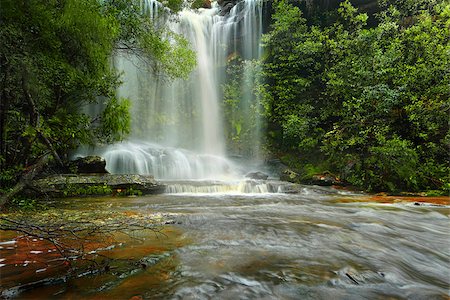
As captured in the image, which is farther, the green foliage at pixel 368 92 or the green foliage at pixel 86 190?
the green foliage at pixel 368 92

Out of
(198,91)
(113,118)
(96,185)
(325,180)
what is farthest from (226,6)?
(96,185)

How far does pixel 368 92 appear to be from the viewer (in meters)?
10.4

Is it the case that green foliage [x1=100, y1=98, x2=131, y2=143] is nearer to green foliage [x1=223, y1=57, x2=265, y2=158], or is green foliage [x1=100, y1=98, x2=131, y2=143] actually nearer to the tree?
the tree

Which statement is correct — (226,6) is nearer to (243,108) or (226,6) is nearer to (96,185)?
(243,108)

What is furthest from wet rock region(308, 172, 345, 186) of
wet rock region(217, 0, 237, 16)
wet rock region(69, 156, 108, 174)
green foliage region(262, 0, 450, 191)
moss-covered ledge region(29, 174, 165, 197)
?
wet rock region(217, 0, 237, 16)

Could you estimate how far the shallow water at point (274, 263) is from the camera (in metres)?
1.74

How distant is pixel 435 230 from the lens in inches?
159

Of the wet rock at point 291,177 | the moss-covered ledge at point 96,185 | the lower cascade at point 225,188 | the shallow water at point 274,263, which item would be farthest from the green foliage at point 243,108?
the shallow water at point 274,263

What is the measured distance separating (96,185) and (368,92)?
32.8ft

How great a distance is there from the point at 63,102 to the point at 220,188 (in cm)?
521

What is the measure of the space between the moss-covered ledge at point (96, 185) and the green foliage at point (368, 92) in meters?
7.20

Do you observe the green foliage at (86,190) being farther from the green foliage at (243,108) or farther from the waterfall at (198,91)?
the green foliage at (243,108)

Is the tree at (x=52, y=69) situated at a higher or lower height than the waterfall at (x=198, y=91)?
lower

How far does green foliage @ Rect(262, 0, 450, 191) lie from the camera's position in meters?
9.16
